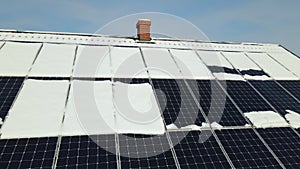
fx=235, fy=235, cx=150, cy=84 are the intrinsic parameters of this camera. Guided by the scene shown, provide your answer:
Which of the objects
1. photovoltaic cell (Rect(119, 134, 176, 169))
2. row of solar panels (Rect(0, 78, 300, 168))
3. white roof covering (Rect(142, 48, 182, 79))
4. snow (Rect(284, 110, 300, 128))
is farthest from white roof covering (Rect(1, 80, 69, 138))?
snow (Rect(284, 110, 300, 128))

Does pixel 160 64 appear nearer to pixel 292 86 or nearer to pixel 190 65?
pixel 190 65

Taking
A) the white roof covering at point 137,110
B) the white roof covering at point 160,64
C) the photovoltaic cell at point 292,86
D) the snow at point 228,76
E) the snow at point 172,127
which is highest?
the white roof covering at point 160,64

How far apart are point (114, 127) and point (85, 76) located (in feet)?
13.2

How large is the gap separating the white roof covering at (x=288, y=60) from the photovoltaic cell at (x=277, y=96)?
3290 mm

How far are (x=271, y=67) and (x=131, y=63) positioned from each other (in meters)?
10.1

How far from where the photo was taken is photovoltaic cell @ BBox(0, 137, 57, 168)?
7.87 m

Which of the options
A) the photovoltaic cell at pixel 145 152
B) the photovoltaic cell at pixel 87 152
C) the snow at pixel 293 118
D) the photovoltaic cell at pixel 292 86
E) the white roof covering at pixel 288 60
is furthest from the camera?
the white roof covering at pixel 288 60

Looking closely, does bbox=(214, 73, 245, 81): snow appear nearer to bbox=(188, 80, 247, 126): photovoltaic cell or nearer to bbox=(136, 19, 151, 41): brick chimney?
bbox=(188, 80, 247, 126): photovoltaic cell

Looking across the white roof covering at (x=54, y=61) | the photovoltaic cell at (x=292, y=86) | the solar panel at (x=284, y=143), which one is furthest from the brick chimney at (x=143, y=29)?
the solar panel at (x=284, y=143)

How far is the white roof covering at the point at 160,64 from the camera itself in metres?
13.7

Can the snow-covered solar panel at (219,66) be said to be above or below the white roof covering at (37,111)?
above

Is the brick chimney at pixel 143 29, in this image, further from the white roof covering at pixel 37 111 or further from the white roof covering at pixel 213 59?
the white roof covering at pixel 37 111

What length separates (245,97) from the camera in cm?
1319

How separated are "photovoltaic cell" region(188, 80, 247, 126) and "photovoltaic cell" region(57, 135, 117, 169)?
5044 millimetres
